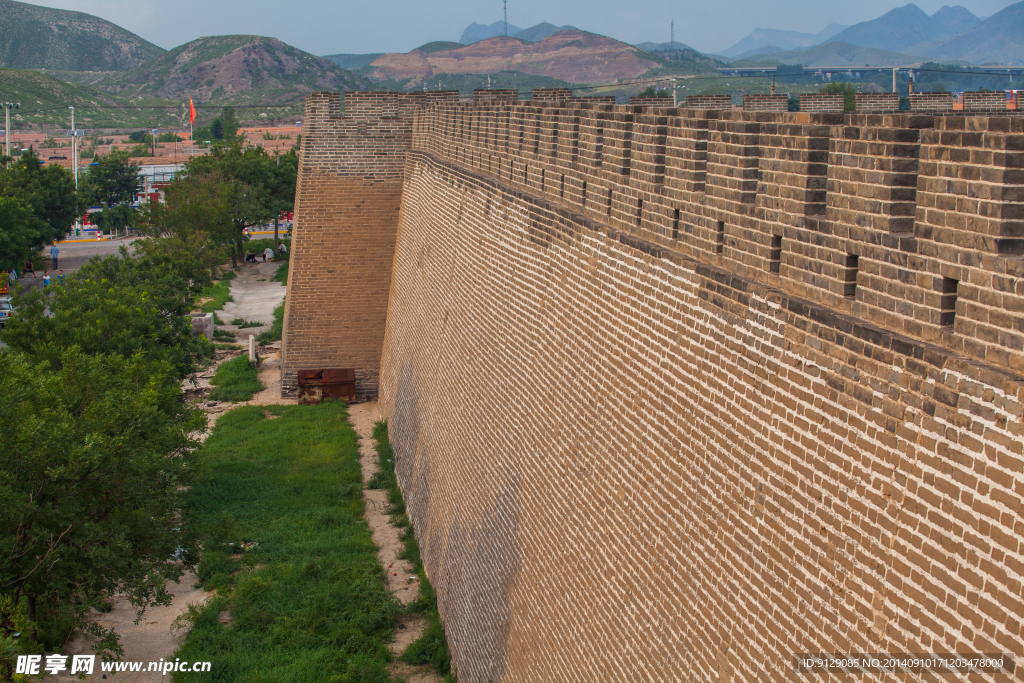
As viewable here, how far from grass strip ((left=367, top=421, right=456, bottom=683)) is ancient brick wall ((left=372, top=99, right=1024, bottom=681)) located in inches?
17.2

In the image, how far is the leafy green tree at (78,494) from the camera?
25.8 feet

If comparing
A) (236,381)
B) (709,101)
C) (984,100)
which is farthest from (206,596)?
(984,100)

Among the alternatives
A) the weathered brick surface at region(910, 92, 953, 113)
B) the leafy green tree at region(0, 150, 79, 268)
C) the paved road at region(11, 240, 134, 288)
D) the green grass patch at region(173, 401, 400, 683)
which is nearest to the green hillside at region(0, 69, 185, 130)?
the paved road at region(11, 240, 134, 288)

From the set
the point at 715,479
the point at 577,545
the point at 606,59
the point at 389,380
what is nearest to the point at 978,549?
the point at 715,479

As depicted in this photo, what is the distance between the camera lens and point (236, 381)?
22.2 meters

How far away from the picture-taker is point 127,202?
53.7 meters

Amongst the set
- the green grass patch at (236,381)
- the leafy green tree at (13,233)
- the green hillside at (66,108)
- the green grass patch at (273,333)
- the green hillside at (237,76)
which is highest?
the green hillside at (237,76)

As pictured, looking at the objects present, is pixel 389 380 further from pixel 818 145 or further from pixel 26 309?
pixel 818 145

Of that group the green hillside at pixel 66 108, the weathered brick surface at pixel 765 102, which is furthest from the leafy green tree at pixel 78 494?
the green hillside at pixel 66 108

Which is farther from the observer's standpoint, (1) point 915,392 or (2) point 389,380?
(2) point 389,380

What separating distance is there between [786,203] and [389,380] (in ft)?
47.0

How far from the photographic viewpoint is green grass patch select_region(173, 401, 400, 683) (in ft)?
32.4

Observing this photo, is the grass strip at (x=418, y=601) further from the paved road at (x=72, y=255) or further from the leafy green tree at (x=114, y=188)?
the leafy green tree at (x=114, y=188)

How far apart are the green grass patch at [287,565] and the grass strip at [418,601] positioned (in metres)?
0.32
